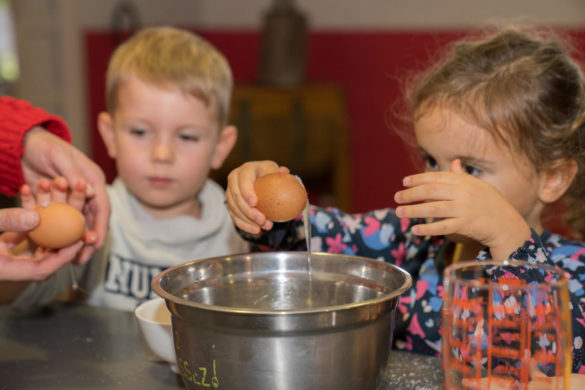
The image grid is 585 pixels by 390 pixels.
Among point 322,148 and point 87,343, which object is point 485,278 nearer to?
point 87,343

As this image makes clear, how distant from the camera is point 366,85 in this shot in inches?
156

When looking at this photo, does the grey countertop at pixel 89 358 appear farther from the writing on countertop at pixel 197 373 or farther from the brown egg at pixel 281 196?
the brown egg at pixel 281 196

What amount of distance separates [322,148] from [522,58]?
2.36 m

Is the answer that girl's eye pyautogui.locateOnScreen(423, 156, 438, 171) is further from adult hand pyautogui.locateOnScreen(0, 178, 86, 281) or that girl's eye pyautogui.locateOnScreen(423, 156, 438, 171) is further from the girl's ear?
adult hand pyautogui.locateOnScreen(0, 178, 86, 281)

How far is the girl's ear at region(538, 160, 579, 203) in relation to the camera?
1.31 metres

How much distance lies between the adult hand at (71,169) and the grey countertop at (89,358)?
0.48ft

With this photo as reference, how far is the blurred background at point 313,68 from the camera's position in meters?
3.60

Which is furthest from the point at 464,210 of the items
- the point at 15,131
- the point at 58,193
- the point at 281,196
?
the point at 15,131

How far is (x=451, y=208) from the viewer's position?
0.94m

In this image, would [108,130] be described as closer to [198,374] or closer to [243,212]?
[243,212]

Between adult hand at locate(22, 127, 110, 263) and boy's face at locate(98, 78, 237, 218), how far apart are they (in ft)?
0.90

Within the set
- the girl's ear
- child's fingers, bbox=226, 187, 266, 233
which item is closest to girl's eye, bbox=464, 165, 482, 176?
the girl's ear

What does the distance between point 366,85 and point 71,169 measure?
2866mm

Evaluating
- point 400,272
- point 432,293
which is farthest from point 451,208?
point 432,293
